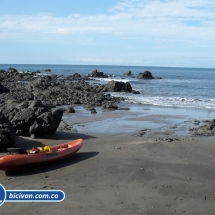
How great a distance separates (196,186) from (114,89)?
Answer: 29844mm

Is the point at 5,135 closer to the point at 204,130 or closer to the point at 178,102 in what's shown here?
the point at 204,130

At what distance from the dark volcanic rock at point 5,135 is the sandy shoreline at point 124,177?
0.55m

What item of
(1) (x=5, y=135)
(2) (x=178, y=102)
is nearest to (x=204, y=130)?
(1) (x=5, y=135)

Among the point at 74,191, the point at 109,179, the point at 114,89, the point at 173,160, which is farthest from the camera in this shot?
the point at 114,89

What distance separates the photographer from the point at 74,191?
725 centimetres

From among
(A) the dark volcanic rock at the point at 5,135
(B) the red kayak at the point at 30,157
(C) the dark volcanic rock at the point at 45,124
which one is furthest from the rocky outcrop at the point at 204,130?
(A) the dark volcanic rock at the point at 5,135

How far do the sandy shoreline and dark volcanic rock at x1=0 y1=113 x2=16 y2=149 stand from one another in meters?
0.55

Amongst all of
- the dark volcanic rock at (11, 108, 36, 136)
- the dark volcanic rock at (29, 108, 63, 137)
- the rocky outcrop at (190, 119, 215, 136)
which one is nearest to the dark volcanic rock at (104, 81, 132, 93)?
the rocky outcrop at (190, 119, 215, 136)

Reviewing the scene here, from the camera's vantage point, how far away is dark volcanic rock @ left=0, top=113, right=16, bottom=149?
1033cm

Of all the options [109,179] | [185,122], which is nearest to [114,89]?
[185,122]

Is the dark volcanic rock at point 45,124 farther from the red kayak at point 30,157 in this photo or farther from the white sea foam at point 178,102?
the white sea foam at point 178,102

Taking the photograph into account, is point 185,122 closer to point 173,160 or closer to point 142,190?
point 173,160

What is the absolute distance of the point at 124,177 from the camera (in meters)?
8.08

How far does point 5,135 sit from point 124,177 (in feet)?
14.8
